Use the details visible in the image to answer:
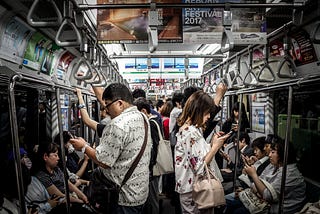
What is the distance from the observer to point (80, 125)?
5445mm

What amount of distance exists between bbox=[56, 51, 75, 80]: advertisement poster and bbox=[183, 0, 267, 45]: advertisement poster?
3.01 m

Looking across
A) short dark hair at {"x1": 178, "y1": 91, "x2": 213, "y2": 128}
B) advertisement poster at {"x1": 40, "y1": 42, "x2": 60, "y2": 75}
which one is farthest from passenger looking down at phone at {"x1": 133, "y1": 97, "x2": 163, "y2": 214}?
advertisement poster at {"x1": 40, "y1": 42, "x2": 60, "y2": 75}

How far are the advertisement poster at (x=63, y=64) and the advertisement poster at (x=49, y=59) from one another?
33 cm

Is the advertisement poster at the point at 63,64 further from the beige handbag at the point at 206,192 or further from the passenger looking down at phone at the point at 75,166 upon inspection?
the beige handbag at the point at 206,192

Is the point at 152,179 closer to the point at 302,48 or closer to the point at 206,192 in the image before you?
the point at 206,192

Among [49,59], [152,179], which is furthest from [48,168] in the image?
[49,59]

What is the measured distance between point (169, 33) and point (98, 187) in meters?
2.02

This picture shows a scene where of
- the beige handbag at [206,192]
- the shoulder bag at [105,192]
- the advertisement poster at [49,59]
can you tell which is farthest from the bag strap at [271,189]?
the advertisement poster at [49,59]

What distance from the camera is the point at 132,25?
3.78 meters

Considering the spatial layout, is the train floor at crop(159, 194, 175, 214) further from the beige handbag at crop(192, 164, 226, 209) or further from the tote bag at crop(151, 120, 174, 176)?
the beige handbag at crop(192, 164, 226, 209)

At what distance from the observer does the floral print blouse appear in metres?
2.83

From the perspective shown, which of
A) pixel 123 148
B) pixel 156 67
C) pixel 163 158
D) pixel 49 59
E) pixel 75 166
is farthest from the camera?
pixel 156 67

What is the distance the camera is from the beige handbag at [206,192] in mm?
2723

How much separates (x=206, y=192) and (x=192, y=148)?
40 centimetres
